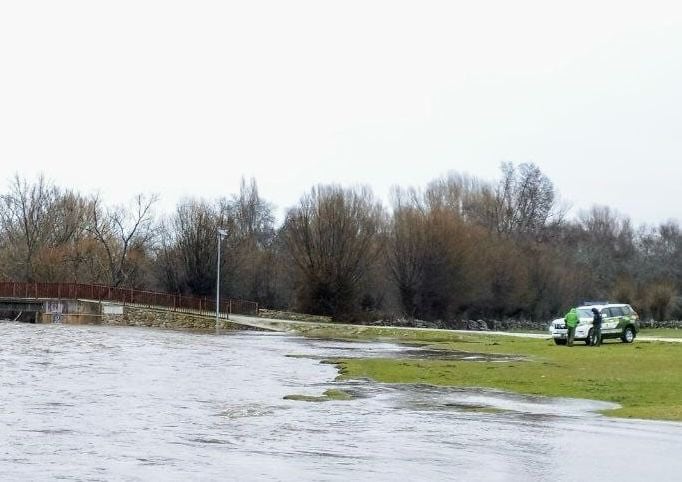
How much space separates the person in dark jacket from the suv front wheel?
7.97ft

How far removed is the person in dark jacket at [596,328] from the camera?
39344mm

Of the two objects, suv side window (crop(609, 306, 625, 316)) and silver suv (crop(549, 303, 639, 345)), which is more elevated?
suv side window (crop(609, 306, 625, 316))

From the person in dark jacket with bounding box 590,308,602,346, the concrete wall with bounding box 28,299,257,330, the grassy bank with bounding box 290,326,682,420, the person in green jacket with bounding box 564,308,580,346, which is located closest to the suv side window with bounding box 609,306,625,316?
the grassy bank with bounding box 290,326,682,420

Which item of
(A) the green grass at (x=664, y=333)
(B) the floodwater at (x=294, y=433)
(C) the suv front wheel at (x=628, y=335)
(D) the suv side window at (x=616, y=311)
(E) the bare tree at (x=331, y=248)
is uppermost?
(E) the bare tree at (x=331, y=248)

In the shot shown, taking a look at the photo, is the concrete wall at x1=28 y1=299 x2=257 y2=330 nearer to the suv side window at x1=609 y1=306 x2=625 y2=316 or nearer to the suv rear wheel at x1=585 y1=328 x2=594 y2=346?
the suv rear wheel at x1=585 y1=328 x2=594 y2=346

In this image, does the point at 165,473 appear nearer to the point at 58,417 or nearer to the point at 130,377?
the point at 58,417

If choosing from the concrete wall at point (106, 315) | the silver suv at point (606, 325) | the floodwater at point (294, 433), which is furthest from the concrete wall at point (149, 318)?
the floodwater at point (294, 433)

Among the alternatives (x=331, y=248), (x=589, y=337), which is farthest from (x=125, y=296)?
(x=589, y=337)

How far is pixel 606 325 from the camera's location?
4081 cm

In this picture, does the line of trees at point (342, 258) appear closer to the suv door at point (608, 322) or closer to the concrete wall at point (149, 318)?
the concrete wall at point (149, 318)

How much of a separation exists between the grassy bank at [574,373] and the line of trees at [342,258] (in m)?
36.5

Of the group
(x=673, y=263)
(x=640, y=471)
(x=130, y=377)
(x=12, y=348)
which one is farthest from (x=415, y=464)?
(x=673, y=263)

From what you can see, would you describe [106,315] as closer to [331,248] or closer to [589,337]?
[331,248]

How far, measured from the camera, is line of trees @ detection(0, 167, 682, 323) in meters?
76.1
